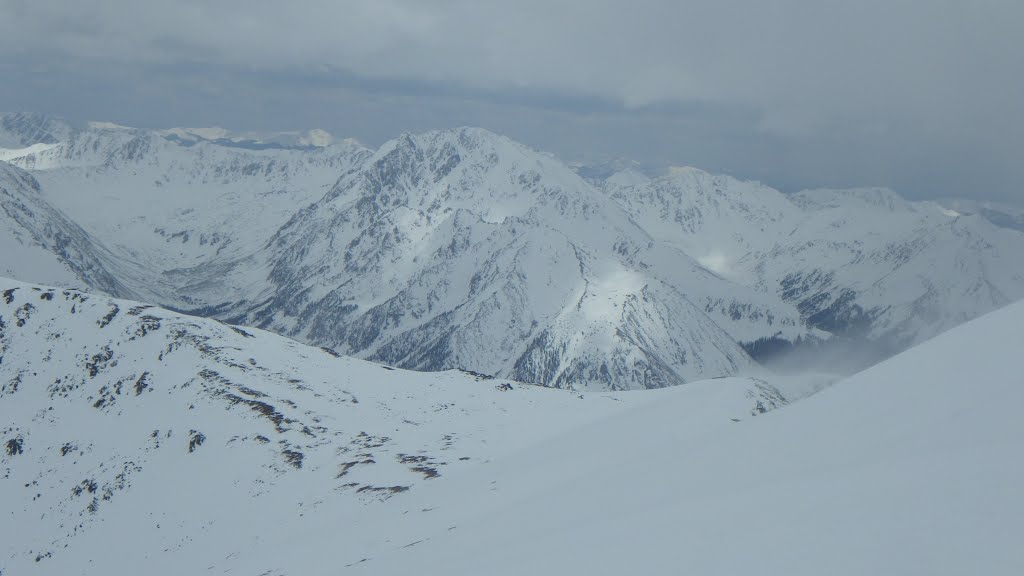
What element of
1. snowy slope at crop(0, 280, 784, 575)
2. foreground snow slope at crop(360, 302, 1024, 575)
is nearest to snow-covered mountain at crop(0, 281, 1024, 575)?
foreground snow slope at crop(360, 302, 1024, 575)

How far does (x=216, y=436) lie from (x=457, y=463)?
32.5 metres

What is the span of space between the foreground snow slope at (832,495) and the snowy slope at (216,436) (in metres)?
20.6

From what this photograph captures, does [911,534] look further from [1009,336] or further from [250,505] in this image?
[250,505]

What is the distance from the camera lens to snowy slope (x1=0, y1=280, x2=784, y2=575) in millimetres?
56594

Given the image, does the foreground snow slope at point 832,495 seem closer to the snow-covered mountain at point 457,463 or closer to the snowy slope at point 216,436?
the snow-covered mountain at point 457,463

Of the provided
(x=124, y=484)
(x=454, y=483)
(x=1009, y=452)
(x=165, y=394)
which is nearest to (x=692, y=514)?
(x=1009, y=452)

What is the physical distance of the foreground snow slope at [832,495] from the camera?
978 centimetres

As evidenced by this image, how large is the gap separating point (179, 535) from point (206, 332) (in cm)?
4163

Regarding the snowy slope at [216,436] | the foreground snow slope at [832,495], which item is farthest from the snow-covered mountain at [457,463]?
the snowy slope at [216,436]

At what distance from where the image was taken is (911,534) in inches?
386

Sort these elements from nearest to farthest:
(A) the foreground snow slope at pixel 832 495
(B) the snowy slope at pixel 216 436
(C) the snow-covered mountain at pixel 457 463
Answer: (A) the foreground snow slope at pixel 832 495
(C) the snow-covered mountain at pixel 457 463
(B) the snowy slope at pixel 216 436

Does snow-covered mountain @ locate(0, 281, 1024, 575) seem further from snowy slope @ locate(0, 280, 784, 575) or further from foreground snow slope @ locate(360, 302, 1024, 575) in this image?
snowy slope @ locate(0, 280, 784, 575)

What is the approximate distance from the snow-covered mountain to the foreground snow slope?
0.07 metres

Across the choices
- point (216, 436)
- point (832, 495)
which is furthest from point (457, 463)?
point (832, 495)
